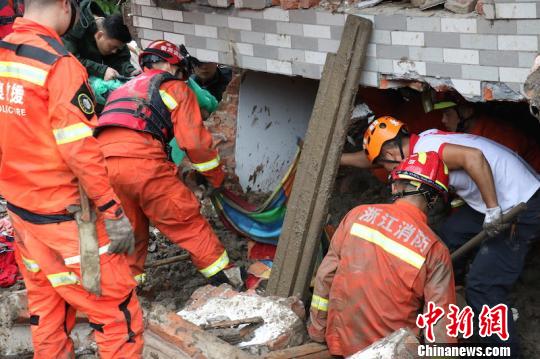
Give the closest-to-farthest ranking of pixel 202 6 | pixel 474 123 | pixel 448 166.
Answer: pixel 448 166, pixel 474 123, pixel 202 6

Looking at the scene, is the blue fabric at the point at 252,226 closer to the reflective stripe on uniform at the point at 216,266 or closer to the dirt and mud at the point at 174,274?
the dirt and mud at the point at 174,274

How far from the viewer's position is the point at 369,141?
5008 millimetres

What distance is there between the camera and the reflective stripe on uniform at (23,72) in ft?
12.8

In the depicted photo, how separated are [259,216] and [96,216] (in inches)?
87.4

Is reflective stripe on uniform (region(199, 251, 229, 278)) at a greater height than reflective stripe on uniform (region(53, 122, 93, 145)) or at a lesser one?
lesser

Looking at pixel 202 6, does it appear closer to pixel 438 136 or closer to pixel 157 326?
pixel 438 136

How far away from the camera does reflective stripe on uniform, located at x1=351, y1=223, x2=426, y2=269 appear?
3.95 metres

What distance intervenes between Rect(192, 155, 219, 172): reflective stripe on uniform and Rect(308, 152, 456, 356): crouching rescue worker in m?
1.74

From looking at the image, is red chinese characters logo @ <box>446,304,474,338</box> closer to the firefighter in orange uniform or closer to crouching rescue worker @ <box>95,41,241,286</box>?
crouching rescue worker @ <box>95,41,241,286</box>

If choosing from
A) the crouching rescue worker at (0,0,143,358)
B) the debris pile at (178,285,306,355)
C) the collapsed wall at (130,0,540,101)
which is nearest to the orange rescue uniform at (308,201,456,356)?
the debris pile at (178,285,306,355)

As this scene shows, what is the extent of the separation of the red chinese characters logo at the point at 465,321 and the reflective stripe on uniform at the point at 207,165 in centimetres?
214

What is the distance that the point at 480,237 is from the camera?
15.7ft

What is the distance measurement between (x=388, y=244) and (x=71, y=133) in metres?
1.70

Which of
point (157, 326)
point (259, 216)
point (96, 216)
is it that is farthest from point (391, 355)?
point (259, 216)
